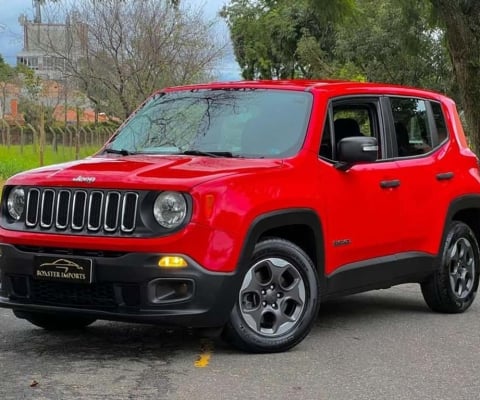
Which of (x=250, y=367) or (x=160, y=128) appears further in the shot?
(x=160, y=128)

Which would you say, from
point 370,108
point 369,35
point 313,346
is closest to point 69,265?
point 313,346

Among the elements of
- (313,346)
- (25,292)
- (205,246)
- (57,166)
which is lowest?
(313,346)

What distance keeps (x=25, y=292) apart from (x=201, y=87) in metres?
2.29

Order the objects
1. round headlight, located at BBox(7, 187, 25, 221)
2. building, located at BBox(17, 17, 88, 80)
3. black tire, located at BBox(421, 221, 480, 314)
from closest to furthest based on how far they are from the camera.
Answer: round headlight, located at BBox(7, 187, 25, 221)
black tire, located at BBox(421, 221, 480, 314)
building, located at BBox(17, 17, 88, 80)

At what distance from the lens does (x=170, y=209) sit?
5.61 m

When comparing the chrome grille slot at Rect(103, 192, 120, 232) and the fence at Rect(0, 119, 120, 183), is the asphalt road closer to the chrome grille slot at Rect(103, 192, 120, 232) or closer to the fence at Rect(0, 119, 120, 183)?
the chrome grille slot at Rect(103, 192, 120, 232)

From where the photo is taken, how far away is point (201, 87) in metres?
7.28

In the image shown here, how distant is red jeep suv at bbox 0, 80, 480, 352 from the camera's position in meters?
5.62

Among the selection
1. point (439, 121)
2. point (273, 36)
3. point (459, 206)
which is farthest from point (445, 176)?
point (273, 36)

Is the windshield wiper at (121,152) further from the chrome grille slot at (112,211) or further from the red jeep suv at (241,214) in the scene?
Answer: the chrome grille slot at (112,211)

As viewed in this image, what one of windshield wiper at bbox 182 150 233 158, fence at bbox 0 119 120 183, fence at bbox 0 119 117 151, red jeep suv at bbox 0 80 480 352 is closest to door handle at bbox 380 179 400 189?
red jeep suv at bbox 0 80 480 352

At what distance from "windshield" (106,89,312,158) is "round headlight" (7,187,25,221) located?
3.24 feet

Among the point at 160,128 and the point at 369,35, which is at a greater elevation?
the point at 369,35

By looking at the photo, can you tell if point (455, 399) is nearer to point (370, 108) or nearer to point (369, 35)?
point (370, 108)
